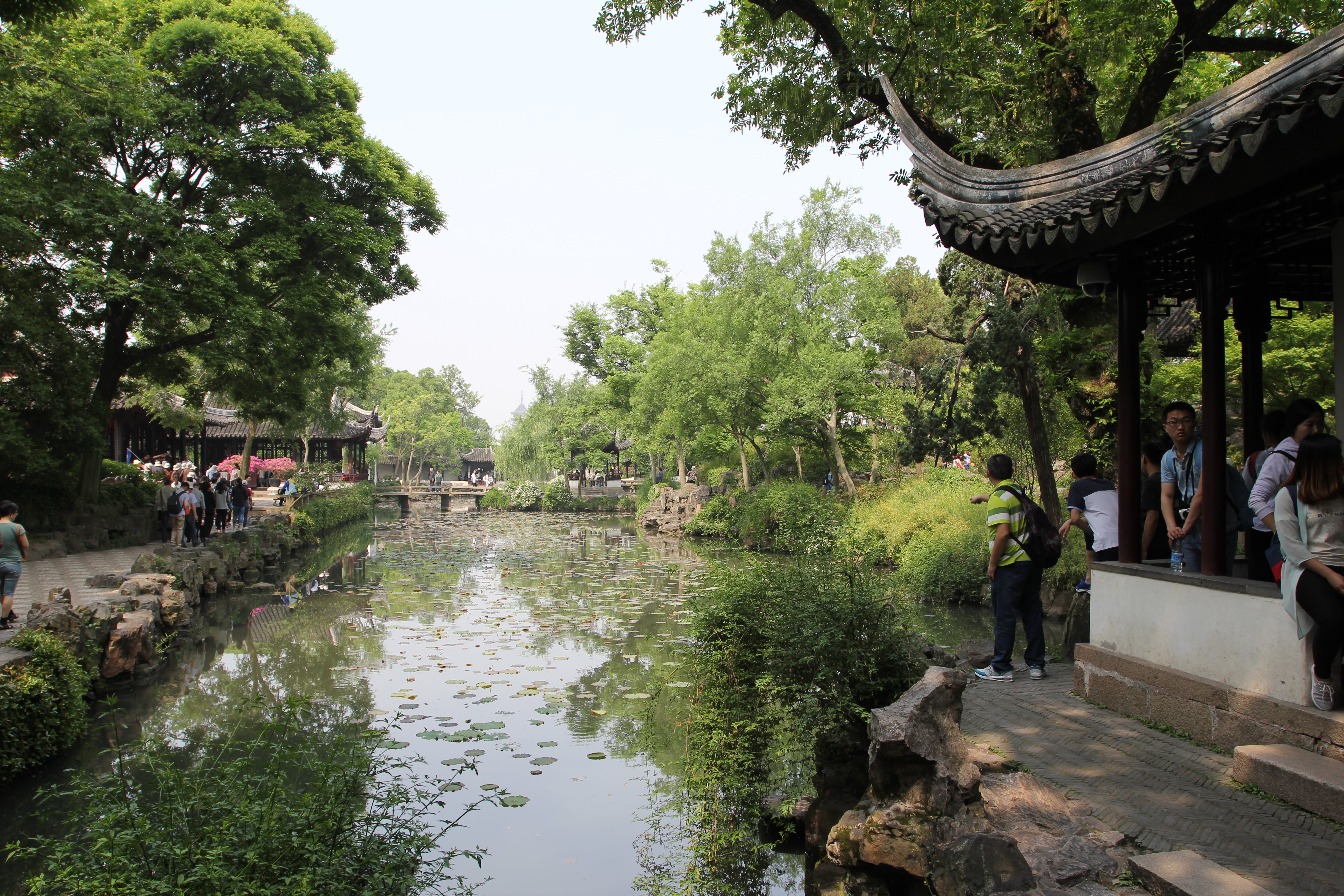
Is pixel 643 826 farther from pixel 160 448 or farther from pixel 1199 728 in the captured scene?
pixel 160 448

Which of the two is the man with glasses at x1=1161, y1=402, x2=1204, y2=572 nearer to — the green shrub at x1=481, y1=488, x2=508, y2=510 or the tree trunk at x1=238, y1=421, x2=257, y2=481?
the tree trunk at x1=238, y1=421, x2=257, y2=481

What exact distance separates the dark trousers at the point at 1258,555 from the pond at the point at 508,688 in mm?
3026

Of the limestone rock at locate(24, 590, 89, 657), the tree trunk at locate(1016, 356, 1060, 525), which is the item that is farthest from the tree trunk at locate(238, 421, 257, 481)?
the tree trunk at locate(1016, 356, 1060, 525)

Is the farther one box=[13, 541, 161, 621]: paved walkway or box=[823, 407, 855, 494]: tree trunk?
box=[823, 407, 855, 494]: tree trunk

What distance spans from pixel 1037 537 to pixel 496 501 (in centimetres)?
3775

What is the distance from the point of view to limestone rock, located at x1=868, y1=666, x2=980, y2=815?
3.44 meters

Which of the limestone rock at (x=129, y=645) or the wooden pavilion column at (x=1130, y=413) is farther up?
the wooden pavilion column at (x=1130, y=413)

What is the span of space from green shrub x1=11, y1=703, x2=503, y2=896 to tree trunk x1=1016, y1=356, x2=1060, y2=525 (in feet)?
29.1

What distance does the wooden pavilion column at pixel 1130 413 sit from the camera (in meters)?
4.93

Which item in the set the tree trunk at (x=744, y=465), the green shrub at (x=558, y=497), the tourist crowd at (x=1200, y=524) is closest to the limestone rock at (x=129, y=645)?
the tourist crowd at (x=1200, y=524)

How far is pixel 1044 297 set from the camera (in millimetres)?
8648

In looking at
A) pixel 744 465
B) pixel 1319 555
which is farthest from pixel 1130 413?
pixel 744 465

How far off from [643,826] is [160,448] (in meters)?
30.3

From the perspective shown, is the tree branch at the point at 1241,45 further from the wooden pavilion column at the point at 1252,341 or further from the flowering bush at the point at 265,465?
the flowering bush at the point at 265,465
